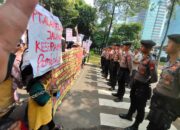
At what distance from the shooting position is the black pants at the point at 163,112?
359cm

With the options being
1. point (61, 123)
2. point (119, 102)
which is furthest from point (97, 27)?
point (61, 123)

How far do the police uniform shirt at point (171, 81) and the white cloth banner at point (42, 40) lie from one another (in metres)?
1.75

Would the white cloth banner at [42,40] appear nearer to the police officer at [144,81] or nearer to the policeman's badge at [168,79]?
the policeman's badge at [168,79]

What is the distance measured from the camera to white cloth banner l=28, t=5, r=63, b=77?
2.70 m

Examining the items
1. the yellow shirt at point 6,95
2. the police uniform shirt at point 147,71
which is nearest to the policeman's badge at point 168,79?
the police uniform shirt at point 147,71

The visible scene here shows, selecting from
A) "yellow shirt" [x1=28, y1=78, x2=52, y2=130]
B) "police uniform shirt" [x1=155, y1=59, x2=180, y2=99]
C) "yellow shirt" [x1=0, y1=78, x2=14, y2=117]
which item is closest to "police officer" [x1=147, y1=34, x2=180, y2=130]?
"police uniform shirt" [x1=155, y1=59, x2=180, y2=99]

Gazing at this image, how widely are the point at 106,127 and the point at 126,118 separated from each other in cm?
89

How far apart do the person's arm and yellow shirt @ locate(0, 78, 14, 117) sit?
2475 mm

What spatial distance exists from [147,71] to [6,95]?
3.00 m

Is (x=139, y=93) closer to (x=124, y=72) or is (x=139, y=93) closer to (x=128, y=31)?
(x=124, y=72)

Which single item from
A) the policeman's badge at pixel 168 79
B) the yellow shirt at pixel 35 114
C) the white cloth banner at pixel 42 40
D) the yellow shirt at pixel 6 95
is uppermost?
the white cloth banner at pixel 42 40

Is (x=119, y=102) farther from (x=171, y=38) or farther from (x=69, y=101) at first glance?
(x=171, y=38)

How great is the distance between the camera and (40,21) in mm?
2791

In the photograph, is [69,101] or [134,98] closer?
[134,98]
